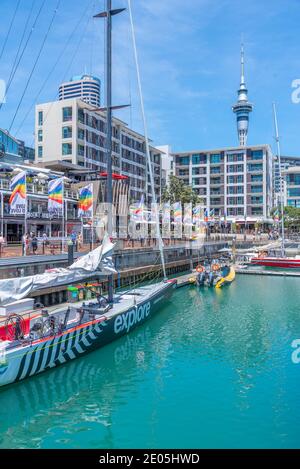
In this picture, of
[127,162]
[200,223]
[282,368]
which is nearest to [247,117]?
[127,162]

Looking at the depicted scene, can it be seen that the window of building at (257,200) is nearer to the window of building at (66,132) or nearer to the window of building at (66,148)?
the window of building at (66,148)

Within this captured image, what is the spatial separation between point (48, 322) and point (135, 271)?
22634mm

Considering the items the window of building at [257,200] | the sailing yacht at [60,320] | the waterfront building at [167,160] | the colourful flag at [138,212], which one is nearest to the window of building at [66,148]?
the colourful flag at [138,212]

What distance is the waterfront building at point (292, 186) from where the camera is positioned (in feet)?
460

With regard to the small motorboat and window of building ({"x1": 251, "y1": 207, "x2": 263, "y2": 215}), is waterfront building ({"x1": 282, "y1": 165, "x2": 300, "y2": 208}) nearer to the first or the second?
window of building ({"x1": 251, "y1": 207, "x2": 263, "y2": 215})

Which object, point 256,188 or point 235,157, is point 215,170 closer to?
point 235,157

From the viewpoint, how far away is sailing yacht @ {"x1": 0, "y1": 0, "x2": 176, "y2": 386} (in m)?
16.4

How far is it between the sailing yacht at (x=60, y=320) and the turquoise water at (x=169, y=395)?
0.79 meters

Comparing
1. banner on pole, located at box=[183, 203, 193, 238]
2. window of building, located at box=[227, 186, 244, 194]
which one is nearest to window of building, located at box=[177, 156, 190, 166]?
window of building, located at box=[227, 186, 244, 194]

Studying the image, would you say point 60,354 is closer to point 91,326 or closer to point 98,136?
point 91,326

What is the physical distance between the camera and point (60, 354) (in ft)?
59.9

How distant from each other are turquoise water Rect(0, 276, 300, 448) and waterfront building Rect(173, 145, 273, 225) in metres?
93.1

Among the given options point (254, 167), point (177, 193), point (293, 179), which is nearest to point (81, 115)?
point (177, 193)
